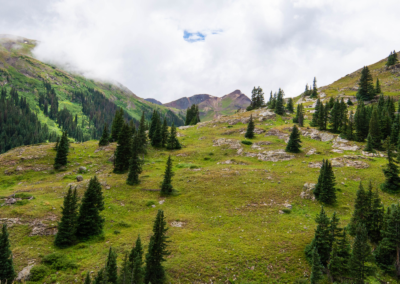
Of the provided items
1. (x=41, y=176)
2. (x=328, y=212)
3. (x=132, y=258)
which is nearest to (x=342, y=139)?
(x=328, y=212)

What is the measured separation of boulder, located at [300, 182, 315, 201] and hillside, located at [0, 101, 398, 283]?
193 millimetres

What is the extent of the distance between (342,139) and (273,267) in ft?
217

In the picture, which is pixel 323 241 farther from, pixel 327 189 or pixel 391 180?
pixel 391 180

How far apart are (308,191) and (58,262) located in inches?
1819

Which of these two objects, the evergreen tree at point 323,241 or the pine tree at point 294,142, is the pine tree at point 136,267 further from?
the pine tree at point 294,142

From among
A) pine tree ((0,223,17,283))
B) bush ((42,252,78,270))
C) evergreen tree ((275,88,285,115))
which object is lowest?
bush ((42,252,78,270))

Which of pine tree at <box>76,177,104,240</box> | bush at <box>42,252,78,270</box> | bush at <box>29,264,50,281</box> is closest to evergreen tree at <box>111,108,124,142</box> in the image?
pine tree at <box>76,177,104,240</box>

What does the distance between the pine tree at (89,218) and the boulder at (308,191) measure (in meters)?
41.0

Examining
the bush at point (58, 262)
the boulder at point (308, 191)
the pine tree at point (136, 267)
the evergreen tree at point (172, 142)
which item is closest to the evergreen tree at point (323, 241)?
the boulder at point (308, 191)

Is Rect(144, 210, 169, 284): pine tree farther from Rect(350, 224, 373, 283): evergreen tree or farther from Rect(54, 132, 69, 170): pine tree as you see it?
Rect(54, 132, 69, 170): pine tree

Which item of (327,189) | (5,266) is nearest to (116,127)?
(5,266)

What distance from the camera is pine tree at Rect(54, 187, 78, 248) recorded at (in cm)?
2864

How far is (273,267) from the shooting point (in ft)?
81.2

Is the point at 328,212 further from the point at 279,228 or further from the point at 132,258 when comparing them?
the point at 132,258
